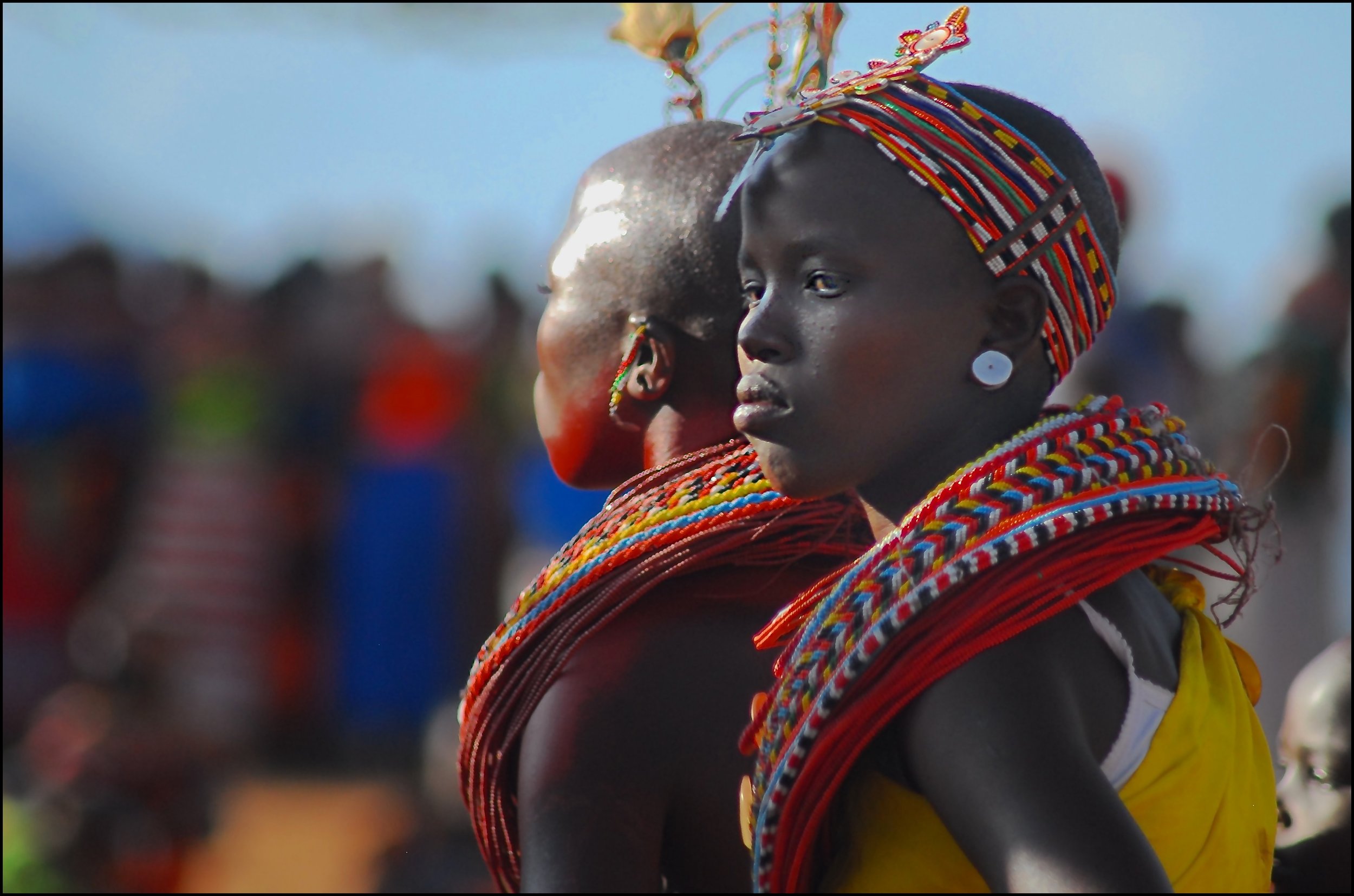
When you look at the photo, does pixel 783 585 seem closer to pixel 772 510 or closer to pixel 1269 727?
pixel 772 510

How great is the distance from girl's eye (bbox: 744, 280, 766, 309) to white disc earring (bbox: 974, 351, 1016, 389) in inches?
10.8

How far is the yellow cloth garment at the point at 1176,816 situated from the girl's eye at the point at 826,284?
536mm

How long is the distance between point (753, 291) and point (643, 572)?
1.72 feet

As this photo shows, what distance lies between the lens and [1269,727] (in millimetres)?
5062

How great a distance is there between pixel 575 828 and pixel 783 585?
484 millimetres

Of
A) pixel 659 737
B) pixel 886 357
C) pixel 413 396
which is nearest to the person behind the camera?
pixel 886 357

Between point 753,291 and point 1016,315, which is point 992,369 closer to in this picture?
point 1016,315

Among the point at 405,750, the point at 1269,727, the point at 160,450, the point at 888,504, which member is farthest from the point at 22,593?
the point at 888,504

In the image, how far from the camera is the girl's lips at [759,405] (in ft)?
5.90

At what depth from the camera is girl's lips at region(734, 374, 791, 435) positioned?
180 centimetres

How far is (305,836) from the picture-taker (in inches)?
277

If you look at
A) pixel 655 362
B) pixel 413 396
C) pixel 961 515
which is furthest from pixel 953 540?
pixel 413 396

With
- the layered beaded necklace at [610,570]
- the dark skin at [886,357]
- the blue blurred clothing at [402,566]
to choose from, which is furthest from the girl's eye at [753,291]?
the blue blurred clothing at [402,566]

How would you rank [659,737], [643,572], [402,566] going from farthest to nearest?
[402,566] < [643,572] < [659,737]
